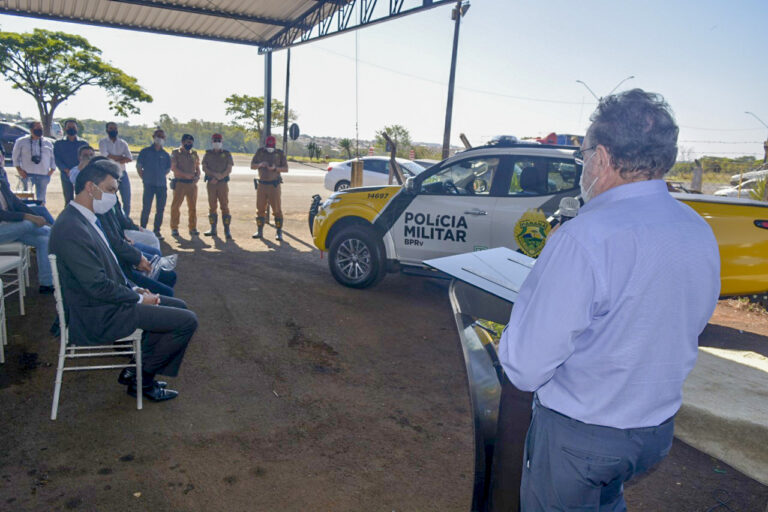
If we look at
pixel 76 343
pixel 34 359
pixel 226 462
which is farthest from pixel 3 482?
pixel 34 359

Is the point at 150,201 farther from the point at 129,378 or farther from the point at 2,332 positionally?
the point at 129,378

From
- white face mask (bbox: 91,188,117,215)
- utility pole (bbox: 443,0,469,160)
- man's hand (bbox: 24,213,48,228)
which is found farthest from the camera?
utility pole (bbox: 443,0,469,160)

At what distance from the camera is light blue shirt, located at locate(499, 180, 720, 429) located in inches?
56.8

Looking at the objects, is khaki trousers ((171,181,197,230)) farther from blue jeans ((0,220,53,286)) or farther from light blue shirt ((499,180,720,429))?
light blue shirt ((499,180,720,429))

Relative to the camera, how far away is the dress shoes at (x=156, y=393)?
13.1ft

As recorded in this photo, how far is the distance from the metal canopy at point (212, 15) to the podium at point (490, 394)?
9384mm

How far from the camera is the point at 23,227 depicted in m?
5.71

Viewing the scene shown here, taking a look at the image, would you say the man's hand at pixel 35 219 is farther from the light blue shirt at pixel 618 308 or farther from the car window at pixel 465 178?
the light blue shirt at pixel 618 308

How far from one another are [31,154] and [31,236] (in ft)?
14.9

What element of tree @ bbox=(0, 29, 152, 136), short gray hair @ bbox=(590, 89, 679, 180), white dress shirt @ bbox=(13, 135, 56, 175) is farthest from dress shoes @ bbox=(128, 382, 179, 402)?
tree @ bbox=(0, 29, 152, 136)

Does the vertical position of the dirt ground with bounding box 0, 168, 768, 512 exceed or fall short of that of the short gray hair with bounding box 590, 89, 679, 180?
it falls short

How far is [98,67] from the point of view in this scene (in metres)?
41.8

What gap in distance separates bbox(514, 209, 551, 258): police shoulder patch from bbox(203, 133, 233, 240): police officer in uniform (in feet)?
19.7

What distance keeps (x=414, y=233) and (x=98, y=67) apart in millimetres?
44158
